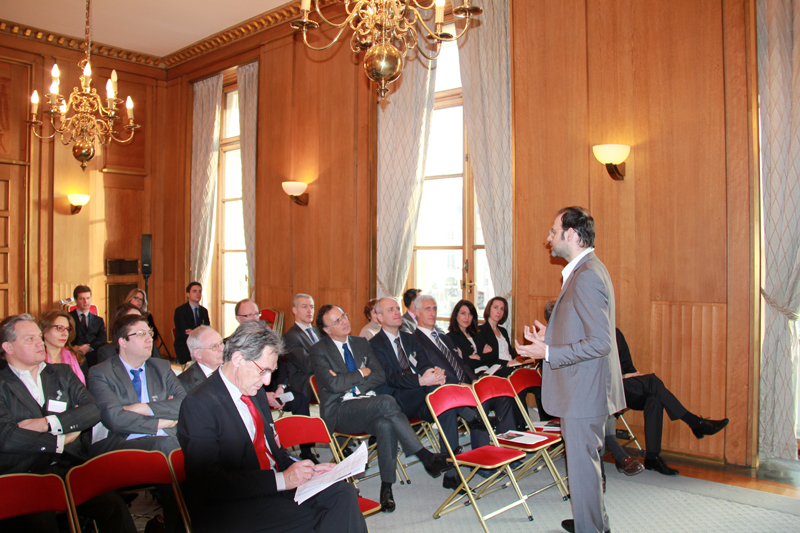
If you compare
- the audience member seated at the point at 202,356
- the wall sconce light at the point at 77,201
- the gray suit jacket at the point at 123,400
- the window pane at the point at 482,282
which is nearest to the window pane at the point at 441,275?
the window pane at the point at 482,282

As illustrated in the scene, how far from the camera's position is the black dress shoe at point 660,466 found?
4293 mm

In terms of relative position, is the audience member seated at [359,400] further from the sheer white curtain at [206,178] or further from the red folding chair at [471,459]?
the sheer white curtain at [206,178]

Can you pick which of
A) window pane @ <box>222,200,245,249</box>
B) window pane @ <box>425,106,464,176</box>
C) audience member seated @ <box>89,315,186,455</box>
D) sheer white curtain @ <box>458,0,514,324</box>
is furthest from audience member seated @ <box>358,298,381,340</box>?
window pane @ <box>222,200,245,249</box>

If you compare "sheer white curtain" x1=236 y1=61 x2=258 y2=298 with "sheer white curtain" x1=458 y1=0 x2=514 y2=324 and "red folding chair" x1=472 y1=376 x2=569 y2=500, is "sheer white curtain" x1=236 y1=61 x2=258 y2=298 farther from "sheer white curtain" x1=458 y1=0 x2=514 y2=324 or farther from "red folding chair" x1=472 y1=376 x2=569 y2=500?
"red folding chair" x1=472 y1=376 x2=569 y2=500

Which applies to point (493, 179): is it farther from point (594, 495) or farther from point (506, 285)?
point (594, 495)

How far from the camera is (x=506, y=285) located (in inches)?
228

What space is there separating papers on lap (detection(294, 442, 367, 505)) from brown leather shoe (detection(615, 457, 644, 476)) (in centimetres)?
260

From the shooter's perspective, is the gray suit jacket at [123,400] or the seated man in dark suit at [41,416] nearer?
the seated man in dark suit at [41,416]

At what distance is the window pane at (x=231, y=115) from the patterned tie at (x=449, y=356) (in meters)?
6.06

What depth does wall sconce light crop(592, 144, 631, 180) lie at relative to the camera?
16.0 feet

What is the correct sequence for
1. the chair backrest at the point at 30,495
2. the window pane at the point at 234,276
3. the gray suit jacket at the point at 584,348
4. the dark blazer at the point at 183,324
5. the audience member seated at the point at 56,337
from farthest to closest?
1. the window pane at the point at 234,276
2. the dark blazer at the point at 183,324
3. the audience member seated at the point at 56,337
4. the gray suit jacket at the point at 584,348
5. the chair backrest at the point at 30,495

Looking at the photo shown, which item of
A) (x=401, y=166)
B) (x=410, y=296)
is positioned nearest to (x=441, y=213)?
(x=401, y=166)

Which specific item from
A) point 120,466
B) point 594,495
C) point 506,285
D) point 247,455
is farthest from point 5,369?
point 506,285

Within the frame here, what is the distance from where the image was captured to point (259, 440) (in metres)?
2.52
